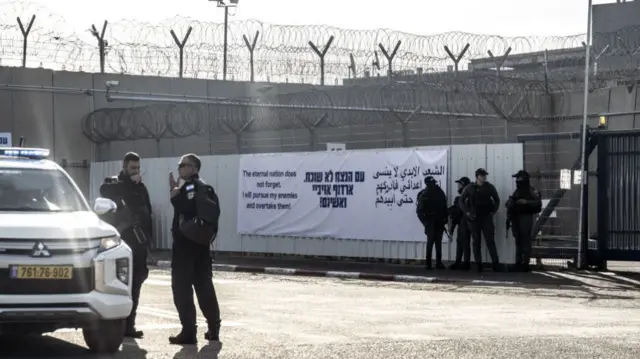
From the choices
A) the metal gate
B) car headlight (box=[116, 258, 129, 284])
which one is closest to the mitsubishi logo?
car headlight (box=[116, 258, 129, 284])

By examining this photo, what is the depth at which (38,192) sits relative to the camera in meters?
10.6

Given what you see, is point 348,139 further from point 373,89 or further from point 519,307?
point 519,307

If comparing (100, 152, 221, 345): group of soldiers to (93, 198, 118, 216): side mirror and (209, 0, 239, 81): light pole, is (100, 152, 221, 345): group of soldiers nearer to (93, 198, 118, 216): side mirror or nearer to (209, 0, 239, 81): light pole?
(93, 198, 118, 216): side mirror

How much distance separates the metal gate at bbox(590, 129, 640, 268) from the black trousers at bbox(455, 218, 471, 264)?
2127 millimetres

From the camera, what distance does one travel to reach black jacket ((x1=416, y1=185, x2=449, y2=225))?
2034cm

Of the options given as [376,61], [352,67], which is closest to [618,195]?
[376,61]

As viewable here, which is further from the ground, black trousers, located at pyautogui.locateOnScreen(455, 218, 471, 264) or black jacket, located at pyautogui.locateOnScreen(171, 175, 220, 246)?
black jacket, located at pyautogui.locateOnScreen(171, 175, 220, 246)

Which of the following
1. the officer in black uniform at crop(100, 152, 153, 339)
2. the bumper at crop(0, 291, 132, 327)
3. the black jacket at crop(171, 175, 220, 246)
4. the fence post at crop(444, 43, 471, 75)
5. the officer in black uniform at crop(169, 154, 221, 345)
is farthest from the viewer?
the fence post at crop(444, 43, 471, 75)

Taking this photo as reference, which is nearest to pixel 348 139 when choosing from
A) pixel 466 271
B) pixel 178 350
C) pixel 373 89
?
pixel 373 89

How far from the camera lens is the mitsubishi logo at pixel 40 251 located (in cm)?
938

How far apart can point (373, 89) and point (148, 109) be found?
846cm

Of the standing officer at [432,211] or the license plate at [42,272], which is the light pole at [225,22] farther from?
the license plate at [42,272]

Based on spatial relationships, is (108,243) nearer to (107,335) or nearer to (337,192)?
(107,335)

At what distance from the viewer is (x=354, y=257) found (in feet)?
75.3
